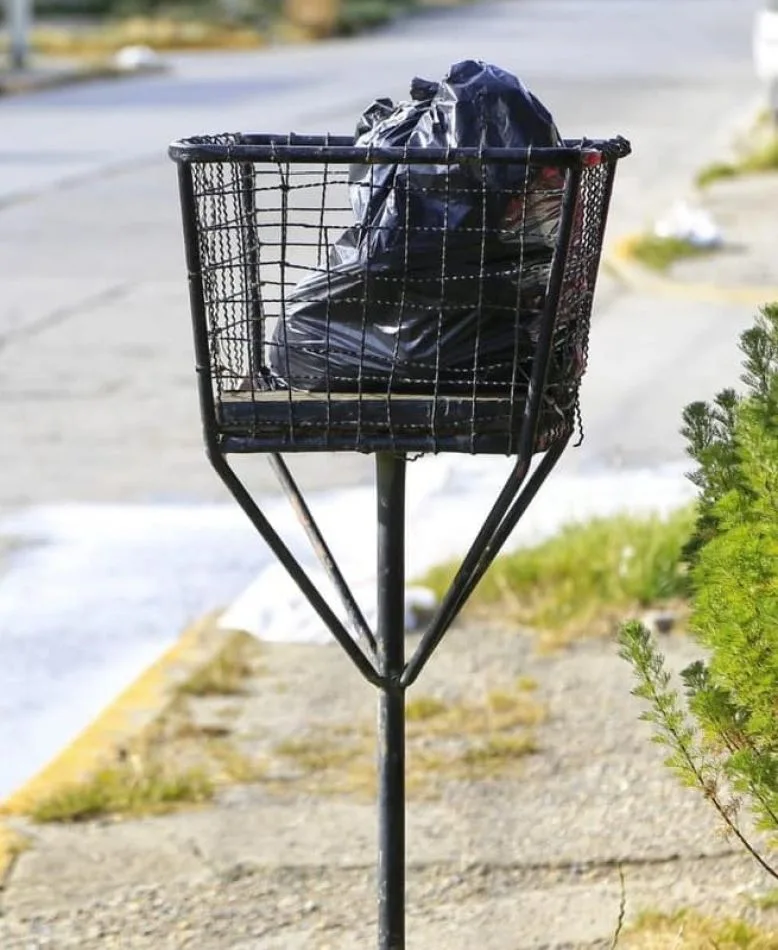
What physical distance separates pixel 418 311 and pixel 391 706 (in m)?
0.63

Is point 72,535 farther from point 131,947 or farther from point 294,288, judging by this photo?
point 294,288

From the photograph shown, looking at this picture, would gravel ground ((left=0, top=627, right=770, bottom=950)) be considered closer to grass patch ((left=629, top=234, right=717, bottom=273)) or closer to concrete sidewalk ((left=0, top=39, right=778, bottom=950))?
concrete sidewalk ((left=0, top=39, right=778, bottom=950))

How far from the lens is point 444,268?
9.43 feet

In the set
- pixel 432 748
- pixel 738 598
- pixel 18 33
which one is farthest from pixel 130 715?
pixel 18 33

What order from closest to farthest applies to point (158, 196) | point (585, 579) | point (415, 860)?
point (415, 860) → point (585, 579) → point (158, 196)

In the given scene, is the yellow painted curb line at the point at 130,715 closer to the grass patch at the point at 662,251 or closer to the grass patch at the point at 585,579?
the grass patch at the point at 585,579

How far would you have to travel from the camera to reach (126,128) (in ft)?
74.3

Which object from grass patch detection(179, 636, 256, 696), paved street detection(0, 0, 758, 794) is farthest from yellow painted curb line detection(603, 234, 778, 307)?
grass patch detection(179, 636, 256, 696)

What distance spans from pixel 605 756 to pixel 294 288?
1.97 meters

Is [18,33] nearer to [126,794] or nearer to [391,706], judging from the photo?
[126,794]

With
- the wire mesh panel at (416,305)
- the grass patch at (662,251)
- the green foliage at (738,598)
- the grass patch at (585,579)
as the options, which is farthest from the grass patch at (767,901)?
the grass patch at (662,251)

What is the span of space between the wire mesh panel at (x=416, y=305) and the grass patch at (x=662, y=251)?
9.82m

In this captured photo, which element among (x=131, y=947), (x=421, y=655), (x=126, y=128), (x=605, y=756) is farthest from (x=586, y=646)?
(x=126, y=128)

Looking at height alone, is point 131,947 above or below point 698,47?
above
